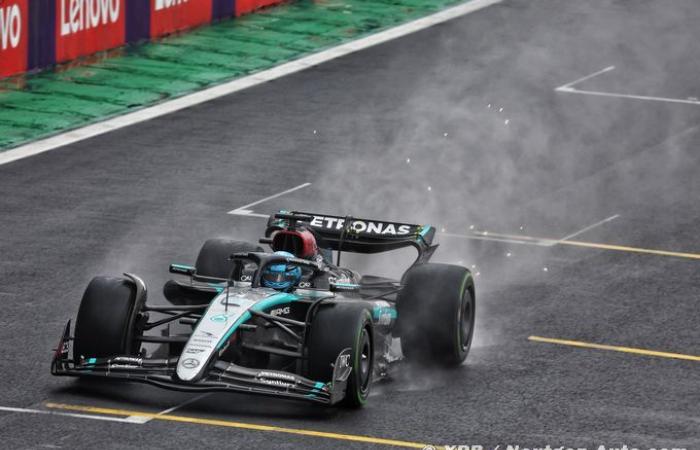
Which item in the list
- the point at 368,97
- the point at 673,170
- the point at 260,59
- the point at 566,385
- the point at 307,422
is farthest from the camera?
the point at 260,59

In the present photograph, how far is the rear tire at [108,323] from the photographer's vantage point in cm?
1338

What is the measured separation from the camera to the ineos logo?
12.8 meters

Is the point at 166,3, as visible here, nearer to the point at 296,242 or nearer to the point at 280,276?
the point at 296,242

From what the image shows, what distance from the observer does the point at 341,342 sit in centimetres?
1298

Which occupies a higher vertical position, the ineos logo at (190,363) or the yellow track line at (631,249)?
the ineos logo at (190,363)

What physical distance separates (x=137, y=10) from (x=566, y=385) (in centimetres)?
1708

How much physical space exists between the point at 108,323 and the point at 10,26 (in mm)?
13581

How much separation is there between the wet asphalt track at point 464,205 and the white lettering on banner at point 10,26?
271 cm

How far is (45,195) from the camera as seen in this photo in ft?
69.9

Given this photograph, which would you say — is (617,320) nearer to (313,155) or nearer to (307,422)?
(307,422)

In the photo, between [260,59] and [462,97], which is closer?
[462,97]

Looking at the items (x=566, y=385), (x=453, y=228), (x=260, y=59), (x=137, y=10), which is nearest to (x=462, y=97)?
(x=260, y=59)

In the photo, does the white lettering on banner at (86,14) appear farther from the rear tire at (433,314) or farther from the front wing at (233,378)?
the front wing at (233,378)

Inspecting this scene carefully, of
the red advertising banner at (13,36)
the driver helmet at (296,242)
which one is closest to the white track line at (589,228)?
the driver helmet at (296,242)
